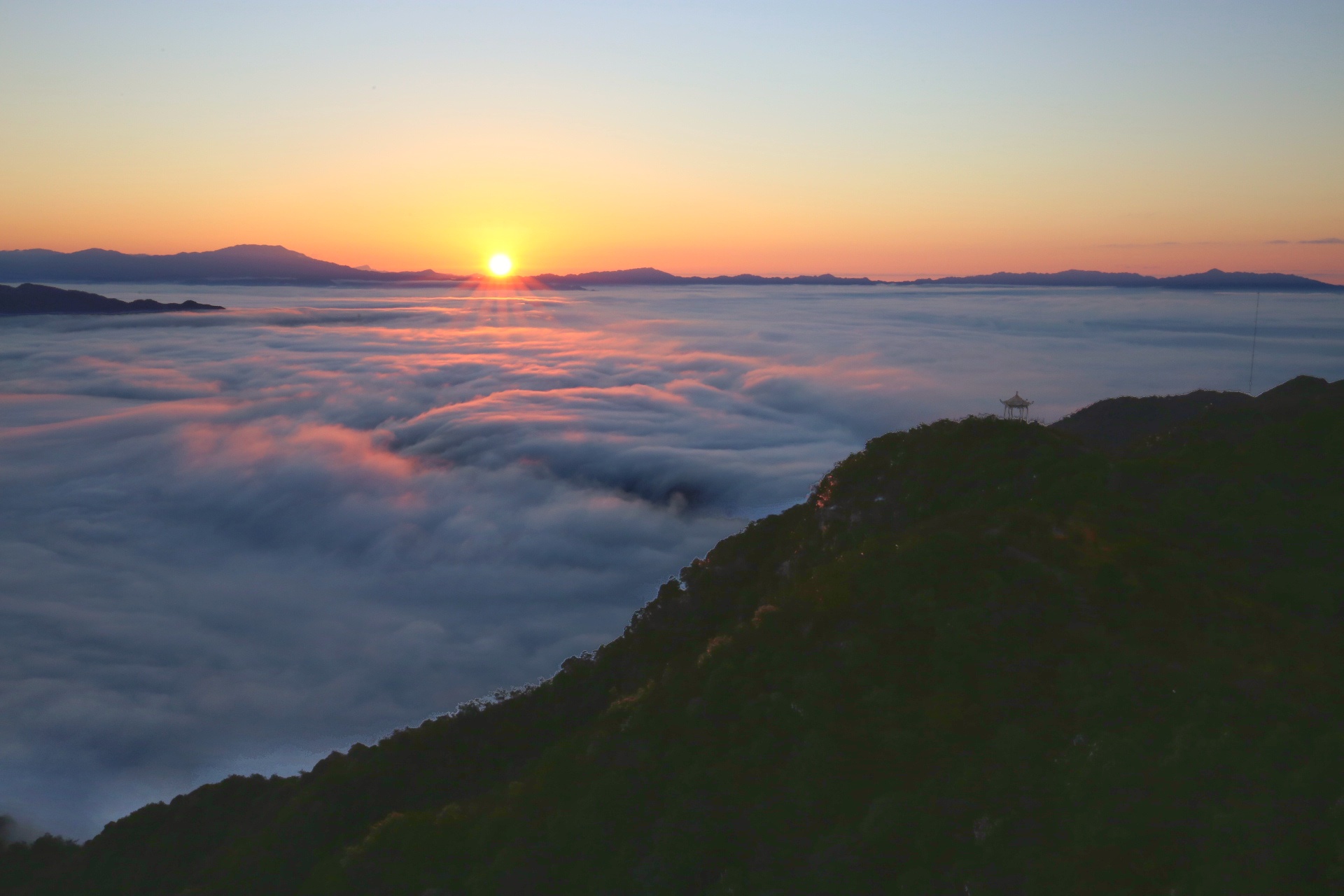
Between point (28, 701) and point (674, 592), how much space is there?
64059mm

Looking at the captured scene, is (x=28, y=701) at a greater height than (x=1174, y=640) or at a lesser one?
→ lesser

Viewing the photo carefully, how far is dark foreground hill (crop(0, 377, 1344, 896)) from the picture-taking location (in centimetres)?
1101

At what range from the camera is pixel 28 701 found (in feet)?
193

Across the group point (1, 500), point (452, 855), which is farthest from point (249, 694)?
point (1, 500)

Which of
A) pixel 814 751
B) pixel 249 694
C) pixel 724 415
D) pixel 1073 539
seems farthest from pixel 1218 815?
pixel 724 415

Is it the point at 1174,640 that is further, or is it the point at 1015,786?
the point at 1174,640

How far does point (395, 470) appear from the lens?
122062 millimetres

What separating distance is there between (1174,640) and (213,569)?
103 meters

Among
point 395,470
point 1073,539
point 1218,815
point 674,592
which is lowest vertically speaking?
point 395,470

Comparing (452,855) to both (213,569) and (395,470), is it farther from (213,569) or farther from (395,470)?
(395,470)

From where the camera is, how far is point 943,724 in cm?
1394

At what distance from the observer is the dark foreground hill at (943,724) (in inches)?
433

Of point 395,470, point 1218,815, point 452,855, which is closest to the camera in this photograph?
point 1218,815

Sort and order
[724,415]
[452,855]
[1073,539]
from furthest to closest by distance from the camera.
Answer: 1. [724,415]
2. [1073,539]
3. [452,855]
